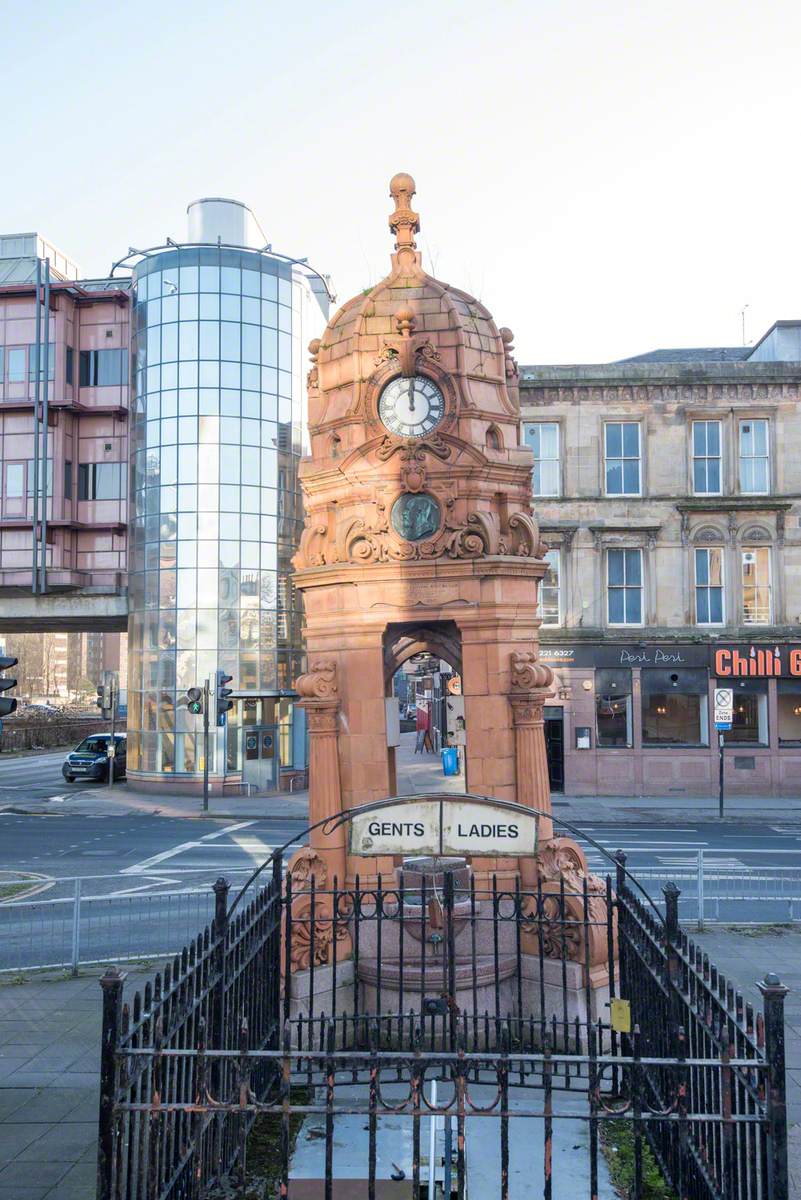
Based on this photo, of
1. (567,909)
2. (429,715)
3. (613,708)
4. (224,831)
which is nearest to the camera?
(567,909)

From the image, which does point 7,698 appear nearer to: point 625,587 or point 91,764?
point 625,587

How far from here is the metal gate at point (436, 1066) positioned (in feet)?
17.2

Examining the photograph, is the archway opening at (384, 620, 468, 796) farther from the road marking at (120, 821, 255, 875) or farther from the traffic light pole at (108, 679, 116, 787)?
the traffic light pole at (108, 679, 116, 787)

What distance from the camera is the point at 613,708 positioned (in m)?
33.7

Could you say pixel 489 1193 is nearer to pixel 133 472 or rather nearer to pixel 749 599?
pixel 749 599

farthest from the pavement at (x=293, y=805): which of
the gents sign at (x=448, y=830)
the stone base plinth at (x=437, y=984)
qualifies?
the gents sign at (x=448, y=830)

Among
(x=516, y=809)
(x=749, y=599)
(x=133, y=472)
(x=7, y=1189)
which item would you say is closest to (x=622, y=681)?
(x=749, y=599)

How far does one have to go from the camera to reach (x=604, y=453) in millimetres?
34125

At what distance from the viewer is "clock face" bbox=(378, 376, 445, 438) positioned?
10781 millimetres

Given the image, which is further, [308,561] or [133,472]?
[133,472]

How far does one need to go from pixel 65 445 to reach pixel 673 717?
26.8 metres

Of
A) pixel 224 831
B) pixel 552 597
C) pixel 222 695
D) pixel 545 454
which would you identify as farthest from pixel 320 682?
pixel 545 454

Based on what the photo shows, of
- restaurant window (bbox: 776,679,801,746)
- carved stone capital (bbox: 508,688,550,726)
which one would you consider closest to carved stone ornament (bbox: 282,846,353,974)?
carved stone capital (bbox: 508,688,550,726)

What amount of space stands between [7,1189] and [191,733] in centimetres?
2949
